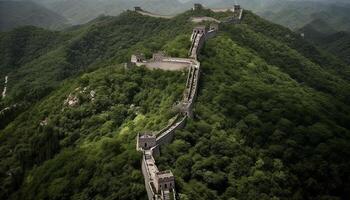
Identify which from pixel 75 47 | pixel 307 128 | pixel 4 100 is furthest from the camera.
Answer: pixel 75 47

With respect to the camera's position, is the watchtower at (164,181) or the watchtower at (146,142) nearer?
the watchtower at (164,181)

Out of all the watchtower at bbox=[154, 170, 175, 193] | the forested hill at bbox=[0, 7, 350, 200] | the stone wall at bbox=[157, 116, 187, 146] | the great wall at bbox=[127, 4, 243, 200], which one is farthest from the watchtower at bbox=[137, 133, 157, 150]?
the watchtower at bbox=[154, 170, 175, 193]

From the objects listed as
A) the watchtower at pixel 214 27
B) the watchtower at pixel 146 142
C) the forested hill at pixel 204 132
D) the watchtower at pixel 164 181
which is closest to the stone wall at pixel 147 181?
the watchtower at pixel 164 181

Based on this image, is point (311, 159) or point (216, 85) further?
point (216, 85)

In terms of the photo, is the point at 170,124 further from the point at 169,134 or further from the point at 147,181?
the point at 147,181

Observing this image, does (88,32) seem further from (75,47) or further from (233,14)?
(233,14)

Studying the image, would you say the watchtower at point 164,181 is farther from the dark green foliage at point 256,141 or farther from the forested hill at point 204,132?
the dark green foliage at point 256,141

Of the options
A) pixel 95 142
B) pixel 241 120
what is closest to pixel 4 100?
pixel 95 142
